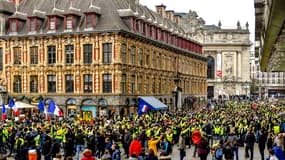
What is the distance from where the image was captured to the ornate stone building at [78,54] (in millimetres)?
41562

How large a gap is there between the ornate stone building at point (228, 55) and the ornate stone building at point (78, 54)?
60.7 metres

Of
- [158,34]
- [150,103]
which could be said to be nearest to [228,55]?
[158,34]

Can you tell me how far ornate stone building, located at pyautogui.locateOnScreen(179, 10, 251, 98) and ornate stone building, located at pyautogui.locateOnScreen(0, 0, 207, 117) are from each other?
2391 inches

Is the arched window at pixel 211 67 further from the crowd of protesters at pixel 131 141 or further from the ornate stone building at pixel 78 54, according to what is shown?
the crowd of protesters at pixel 131 141

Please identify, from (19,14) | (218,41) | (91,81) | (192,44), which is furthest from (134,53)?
(218,41)

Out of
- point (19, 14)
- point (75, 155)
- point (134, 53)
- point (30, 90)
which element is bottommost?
point (75, 155)

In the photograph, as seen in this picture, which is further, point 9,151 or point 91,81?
point 91,81

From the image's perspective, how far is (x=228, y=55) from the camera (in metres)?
108

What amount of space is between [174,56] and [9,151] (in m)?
35.2

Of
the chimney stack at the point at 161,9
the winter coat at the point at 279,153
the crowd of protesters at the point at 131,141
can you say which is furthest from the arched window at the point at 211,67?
the winter coat at the point at 279,153

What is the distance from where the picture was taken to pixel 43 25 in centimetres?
4506

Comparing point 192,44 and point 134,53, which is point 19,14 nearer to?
point 134,53

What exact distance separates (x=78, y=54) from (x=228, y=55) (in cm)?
7042

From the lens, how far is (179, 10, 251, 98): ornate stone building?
107000mm
